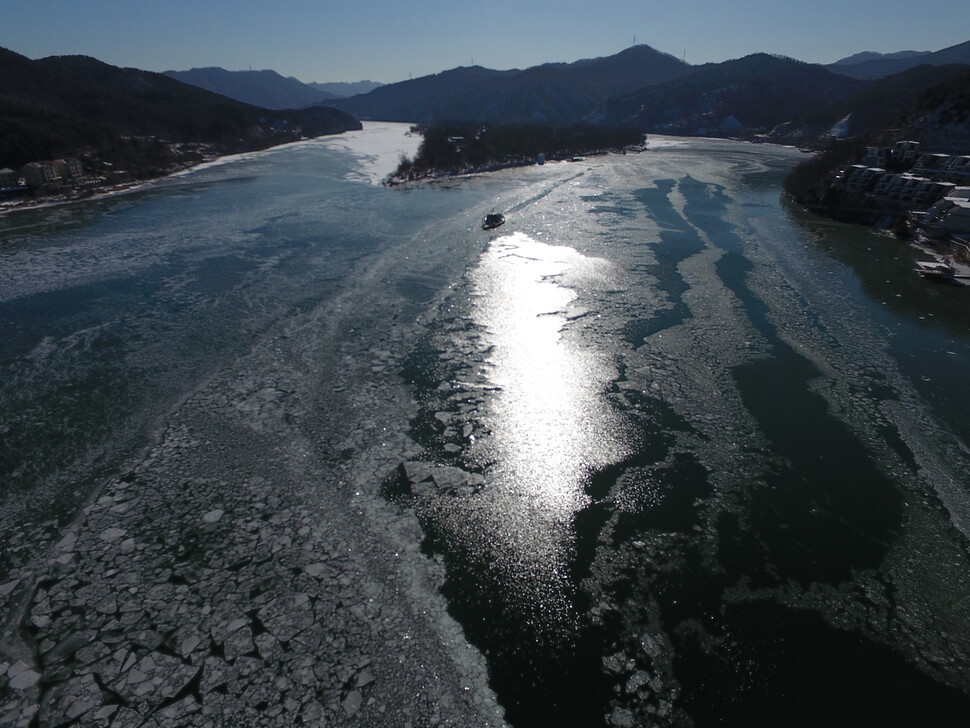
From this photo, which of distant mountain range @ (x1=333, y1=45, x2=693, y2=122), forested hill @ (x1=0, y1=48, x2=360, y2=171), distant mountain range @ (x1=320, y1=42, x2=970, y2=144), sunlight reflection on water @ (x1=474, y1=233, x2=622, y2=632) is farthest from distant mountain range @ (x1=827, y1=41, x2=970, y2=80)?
sunlight reflection on water @ (x1=474, y1=233, x2=622, y2=632)

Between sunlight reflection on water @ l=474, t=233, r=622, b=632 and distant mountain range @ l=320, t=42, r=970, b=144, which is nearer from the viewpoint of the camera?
sunlight reflection on water @ l=474, t=233, r=622, b=632

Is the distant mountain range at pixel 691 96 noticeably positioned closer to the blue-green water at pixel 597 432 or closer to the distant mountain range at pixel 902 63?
the distant mountain range at pixel 902 63

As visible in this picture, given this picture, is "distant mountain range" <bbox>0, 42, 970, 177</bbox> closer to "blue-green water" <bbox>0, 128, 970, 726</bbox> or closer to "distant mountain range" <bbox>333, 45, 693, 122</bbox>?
"distant mountain range" <bbox>333, 45, 693, 122</bbox>

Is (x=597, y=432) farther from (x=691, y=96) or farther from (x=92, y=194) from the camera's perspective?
(x=691, y=96)

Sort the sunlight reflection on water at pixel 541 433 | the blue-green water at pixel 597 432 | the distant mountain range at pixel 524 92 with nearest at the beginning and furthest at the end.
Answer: the blue-green water at pixel 597 432 → the sunlight reflection on water at pixel 541 433 → the distant mountain range at pixel 524 92

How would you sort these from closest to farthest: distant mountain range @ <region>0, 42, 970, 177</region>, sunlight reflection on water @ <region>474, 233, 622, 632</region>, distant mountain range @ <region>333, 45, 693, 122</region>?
sunlight reflection on water @ <region>474, 233, 622, 632</region> < distant mountain range @ <region>0, 42, 970, 177</region> < distant mountain range @ <region>333, 45, 693, 122</region>

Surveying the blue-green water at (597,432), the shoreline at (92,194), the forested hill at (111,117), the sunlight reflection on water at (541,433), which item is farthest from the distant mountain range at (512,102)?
the sunlight reflection on water at (541,433)
